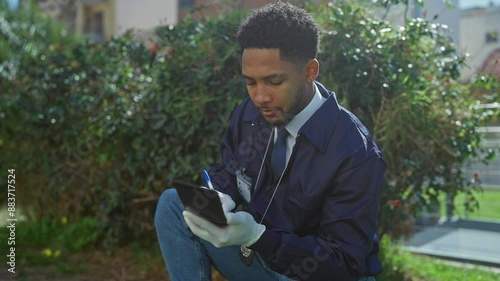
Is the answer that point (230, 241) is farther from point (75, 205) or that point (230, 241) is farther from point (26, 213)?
point (26, 213)

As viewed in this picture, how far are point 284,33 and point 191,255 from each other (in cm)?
87

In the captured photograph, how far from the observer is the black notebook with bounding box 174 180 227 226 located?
6.50 feet

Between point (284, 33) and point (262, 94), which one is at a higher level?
point (284, 33)

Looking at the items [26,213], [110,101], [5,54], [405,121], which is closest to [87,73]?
[110,101]

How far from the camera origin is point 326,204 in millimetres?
2176

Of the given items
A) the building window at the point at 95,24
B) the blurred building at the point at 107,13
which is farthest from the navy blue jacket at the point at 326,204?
the building window at the point at 95,24

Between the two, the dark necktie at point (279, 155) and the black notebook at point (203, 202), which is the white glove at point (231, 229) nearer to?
the black notebook at point (203, 202)

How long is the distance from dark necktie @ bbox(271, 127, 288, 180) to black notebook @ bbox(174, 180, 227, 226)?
44 centimetres

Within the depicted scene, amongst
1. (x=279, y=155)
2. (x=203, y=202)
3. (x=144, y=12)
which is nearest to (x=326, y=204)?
(x=279, y=155)

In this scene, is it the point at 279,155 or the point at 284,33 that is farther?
the point at 279,155

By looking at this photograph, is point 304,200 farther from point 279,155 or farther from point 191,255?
point 191,255

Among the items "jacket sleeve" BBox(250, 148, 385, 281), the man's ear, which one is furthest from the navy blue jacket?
the man's ear

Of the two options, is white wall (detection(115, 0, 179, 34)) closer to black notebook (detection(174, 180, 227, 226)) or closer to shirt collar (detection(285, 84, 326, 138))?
shirt collar (detection(285, 84, 326, 138))

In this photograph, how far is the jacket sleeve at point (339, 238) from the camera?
2105 mm
